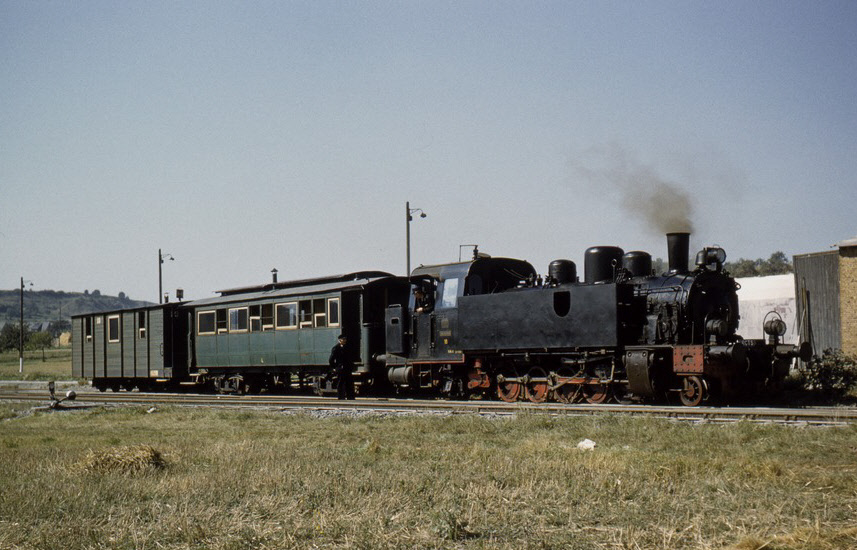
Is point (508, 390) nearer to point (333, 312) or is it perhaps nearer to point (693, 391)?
point (693, 391)

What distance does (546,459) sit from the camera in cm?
890

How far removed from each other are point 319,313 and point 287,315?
56.5 inches

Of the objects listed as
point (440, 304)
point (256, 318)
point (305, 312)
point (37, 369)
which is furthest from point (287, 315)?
point (37, 369)

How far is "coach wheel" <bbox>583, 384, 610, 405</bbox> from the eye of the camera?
54.3 feet

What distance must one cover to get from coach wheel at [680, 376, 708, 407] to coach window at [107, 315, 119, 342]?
20798 millimetres

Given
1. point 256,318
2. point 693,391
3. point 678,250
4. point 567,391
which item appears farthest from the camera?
point 256,318

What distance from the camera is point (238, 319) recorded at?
24266 millimetres

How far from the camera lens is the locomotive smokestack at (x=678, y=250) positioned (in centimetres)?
1625

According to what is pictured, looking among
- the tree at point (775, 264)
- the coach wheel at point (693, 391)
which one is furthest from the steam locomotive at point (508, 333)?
the tree at point (775, 264)

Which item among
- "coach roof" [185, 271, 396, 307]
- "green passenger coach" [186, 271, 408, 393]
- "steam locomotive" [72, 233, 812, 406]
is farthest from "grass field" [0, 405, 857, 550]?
"coach roof" [185, 271, 396, 307]

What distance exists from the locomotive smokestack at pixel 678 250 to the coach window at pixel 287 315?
10.5 meters

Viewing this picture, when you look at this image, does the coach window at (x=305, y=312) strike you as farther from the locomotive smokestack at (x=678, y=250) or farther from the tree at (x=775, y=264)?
the tree at (x=775, y=264)

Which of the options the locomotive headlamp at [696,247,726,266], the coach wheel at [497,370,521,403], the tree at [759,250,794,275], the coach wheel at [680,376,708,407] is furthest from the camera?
the tree at [759,250,794,275]

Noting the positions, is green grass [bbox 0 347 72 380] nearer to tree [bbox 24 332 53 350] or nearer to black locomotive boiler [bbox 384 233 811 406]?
tree [bbox 24 332 53 350]
